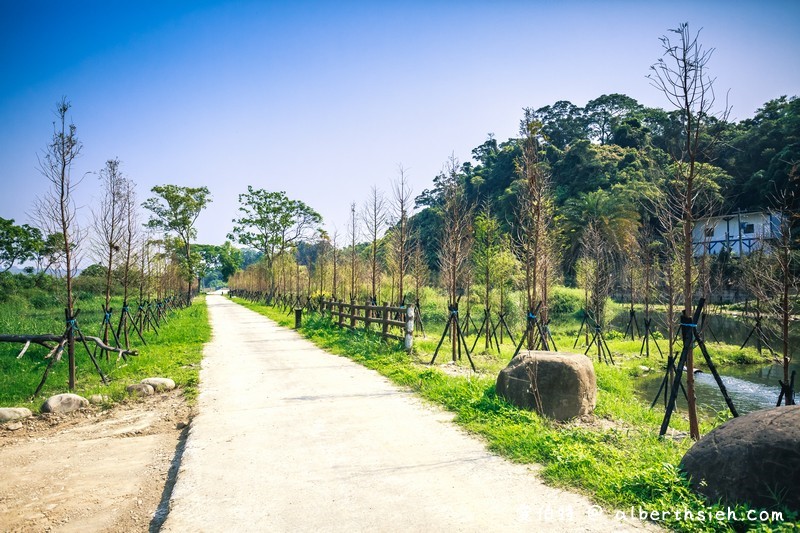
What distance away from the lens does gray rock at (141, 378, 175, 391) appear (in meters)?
8.84

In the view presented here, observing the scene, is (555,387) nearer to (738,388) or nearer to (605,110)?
(738,388)

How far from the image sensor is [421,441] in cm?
554

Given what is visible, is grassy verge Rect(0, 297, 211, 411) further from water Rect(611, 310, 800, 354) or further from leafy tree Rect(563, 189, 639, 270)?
leafy tree Rect(563, 189, 639, 270)

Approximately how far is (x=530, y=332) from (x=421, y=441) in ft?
11.9

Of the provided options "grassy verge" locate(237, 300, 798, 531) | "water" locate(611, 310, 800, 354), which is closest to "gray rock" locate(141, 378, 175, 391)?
"grassy verge" locate(237, 300, 798, 531)

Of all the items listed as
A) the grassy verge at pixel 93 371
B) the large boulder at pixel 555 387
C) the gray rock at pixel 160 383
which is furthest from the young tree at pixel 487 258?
the gray rock at pixel 160 383

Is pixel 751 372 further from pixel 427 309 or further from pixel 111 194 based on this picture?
pixel 111 194

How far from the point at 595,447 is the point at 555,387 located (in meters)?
1.47

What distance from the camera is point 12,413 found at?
7.01 m

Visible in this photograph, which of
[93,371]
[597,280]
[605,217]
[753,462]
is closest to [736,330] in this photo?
[597,280]

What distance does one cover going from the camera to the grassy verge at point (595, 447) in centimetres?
380

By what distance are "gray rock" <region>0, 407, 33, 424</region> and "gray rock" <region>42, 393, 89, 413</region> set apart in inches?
9.5

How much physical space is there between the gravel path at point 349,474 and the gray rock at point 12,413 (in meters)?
2.62

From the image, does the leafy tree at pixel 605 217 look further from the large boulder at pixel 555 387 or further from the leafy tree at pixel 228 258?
the leafy tree at pixel 228 258
